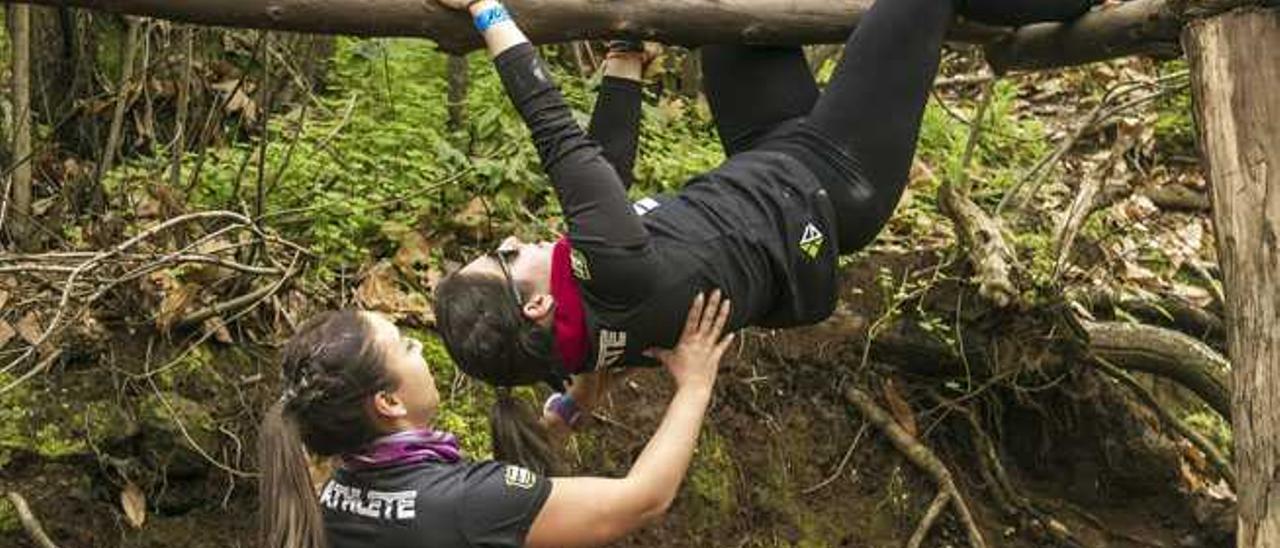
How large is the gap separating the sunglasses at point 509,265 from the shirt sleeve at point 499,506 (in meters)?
0.43

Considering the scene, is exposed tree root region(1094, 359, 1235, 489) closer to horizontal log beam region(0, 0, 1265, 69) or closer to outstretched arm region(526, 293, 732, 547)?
horizontal log beam region(0, 0, 1265, 69)

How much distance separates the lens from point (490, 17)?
341 centimetres

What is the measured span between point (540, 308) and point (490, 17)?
0.62m

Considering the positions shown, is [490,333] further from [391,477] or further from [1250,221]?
[1250,221]

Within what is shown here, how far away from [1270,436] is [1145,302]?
322 cm

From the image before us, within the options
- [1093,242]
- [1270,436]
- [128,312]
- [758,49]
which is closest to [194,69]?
[128,312]

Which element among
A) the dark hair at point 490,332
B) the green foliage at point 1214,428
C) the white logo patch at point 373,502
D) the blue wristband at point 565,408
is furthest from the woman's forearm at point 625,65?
the green foliage at point 1214,428

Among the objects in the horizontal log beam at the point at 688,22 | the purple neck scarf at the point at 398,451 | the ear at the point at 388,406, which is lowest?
the purple neck scarf at the point at 398,451

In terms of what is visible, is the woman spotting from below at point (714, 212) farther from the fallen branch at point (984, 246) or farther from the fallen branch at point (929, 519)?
the fallen branch at point (929, 519)

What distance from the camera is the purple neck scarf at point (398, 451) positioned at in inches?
125

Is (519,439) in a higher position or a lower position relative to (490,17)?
lower

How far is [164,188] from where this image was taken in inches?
213

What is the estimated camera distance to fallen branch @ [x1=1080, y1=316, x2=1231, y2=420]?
6.15m

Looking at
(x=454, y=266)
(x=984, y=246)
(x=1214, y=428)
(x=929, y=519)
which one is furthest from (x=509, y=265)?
(x=1214, y=428)
